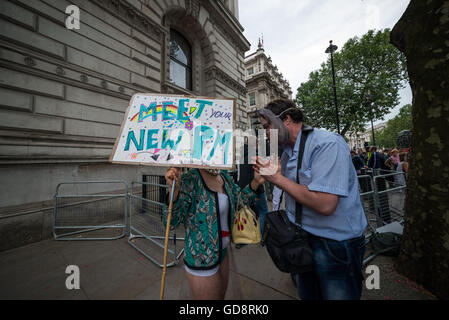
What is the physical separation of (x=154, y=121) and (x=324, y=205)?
5.18 feet

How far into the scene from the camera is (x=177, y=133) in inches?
62.6

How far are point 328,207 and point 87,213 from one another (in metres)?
6.29

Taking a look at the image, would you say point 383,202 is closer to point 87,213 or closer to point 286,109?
point 286,109

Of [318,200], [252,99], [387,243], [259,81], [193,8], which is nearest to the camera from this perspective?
[318,200]

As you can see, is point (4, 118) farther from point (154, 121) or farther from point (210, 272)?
point (210, 272)

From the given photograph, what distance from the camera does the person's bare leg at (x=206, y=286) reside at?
1536mm

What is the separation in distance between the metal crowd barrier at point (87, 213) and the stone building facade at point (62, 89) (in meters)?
0.27

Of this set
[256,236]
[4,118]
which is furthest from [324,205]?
[4,118]

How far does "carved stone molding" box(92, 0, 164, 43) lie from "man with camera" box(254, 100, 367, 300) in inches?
329

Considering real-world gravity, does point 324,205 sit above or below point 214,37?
below

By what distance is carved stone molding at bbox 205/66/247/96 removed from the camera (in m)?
10.7

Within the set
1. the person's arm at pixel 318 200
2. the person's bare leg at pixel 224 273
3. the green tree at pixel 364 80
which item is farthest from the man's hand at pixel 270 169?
the green tree at pixel 364 80
